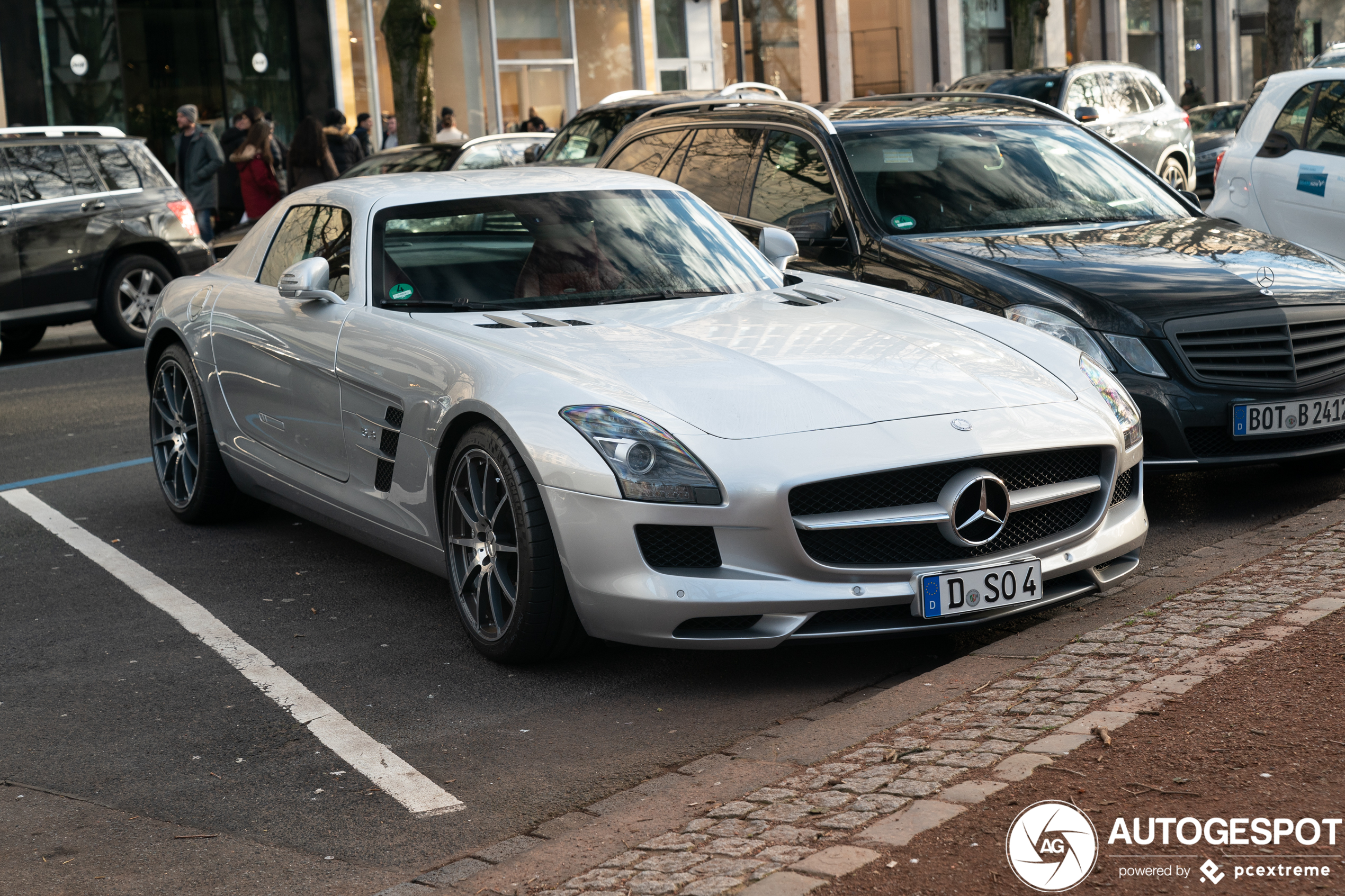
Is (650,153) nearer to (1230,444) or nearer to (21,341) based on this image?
(1230,444)

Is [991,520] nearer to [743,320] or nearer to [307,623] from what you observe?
[743,320]

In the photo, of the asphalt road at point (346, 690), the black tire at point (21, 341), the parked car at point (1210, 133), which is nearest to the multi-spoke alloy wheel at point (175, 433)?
the asphalt road at point (346, 690)

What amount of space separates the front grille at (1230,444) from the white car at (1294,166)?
379 centimetres

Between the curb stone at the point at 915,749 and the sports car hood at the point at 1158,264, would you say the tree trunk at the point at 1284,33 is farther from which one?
the curb stone at the point at 915,749

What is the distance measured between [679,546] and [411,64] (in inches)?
760

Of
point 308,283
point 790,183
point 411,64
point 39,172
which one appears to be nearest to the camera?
point 308,283

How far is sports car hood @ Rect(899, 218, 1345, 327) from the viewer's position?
6520 mm

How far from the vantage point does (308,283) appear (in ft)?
19.6

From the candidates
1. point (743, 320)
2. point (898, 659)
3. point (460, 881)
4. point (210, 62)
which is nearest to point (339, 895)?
point (460, 881)

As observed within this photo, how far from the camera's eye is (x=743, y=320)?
561 cm

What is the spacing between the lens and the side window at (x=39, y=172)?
44.6 ft

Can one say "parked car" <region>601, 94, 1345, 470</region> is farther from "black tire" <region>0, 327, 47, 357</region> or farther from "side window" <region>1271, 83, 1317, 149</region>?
"black tire" <region>0, 327, 47, 357</region>

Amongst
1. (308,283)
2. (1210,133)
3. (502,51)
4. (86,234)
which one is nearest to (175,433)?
(308,283)

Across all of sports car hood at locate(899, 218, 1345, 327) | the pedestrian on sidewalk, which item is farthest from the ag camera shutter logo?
the pedestrian on sidewalk
